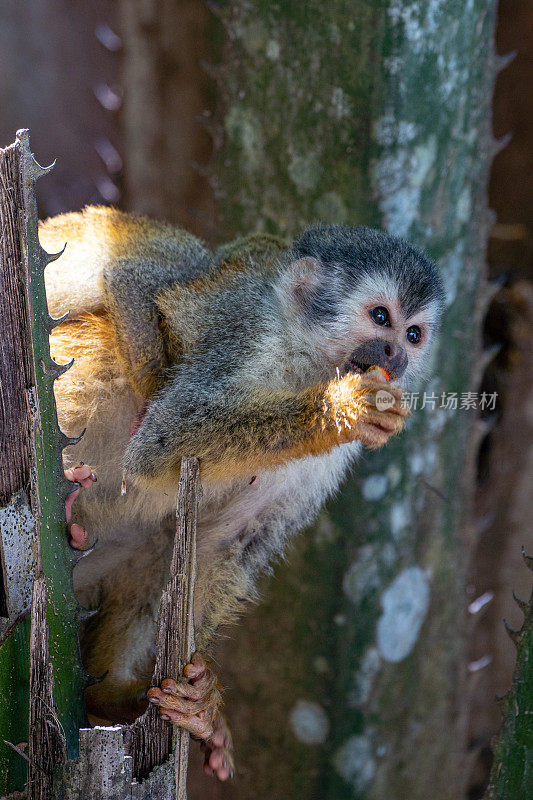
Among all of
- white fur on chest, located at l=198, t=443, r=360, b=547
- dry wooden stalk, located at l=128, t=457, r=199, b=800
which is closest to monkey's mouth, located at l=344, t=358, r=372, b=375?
white fur on chest, located at l=198, t=443, r=360, b=547

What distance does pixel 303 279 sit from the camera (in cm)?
168

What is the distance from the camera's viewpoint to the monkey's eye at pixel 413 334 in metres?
1.69

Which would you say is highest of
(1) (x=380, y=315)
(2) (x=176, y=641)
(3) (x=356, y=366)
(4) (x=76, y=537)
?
(1) (x=380, y=315)

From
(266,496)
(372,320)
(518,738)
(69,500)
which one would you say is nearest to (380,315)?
(372,320)

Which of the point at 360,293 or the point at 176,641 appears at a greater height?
the point at 360,293

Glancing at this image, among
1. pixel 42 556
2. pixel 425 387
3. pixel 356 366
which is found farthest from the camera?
pixel 425 387

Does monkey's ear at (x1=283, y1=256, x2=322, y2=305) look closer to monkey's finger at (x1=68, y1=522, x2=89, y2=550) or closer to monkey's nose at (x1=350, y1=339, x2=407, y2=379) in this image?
monkey's nose at (x1=350, y1=339, x2=407, y2=379)

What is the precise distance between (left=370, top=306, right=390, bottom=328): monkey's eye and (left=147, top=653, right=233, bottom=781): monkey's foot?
2.65ft

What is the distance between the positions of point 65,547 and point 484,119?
1.69 metres

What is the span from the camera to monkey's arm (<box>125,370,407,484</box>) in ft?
4.59

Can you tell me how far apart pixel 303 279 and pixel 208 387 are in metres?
0.36

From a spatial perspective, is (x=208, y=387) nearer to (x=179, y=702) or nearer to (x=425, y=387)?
(x=179, y=702)

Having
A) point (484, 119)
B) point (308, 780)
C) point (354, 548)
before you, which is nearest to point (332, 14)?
point (484, 119)

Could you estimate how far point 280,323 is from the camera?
1.66 metres
